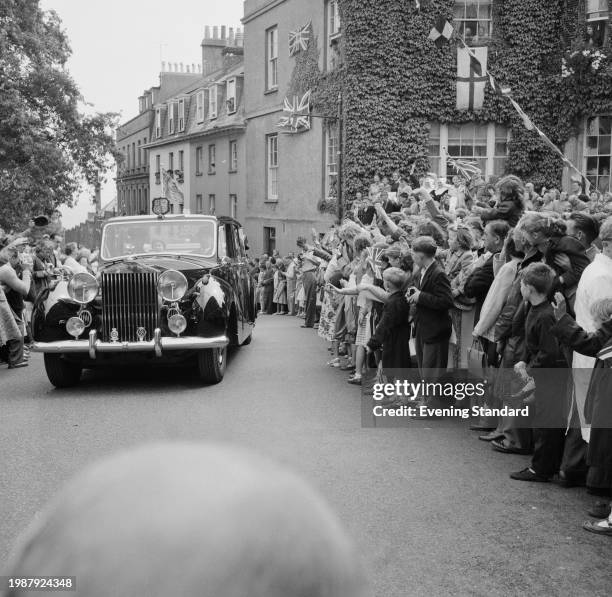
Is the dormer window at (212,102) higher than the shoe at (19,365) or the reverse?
higher

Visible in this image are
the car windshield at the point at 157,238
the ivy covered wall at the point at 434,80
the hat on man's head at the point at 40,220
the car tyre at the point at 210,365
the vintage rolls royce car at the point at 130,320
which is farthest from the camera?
the ivy covered wall at the point at 434,80

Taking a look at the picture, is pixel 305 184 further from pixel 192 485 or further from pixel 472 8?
pixel 192 485

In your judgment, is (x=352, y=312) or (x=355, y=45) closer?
(x=352, y=312)

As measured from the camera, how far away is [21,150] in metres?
28.4

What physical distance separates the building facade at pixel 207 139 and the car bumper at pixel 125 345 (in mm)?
21117

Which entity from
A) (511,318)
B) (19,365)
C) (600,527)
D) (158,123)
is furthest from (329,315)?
(158,123)

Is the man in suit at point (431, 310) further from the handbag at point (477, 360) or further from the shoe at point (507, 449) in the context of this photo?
the shoe at point (507, 449)

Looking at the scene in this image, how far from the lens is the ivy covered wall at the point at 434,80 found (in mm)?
21688

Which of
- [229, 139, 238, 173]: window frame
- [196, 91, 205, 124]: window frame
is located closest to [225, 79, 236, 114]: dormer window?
[229, 139, 238, 173]: window frame

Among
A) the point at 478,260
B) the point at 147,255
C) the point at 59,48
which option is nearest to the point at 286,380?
the point at 147,255

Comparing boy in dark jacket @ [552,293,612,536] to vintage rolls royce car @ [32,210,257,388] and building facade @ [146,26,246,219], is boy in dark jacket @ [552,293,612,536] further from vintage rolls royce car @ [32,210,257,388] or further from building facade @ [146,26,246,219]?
building facade @ [146,26,246,219]

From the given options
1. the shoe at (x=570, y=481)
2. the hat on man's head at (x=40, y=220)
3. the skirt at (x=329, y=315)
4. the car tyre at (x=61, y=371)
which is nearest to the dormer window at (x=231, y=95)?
the hat on man's head at (x=40, y=220)

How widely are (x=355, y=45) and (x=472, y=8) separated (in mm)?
3279

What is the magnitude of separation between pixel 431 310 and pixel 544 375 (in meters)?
2.06
